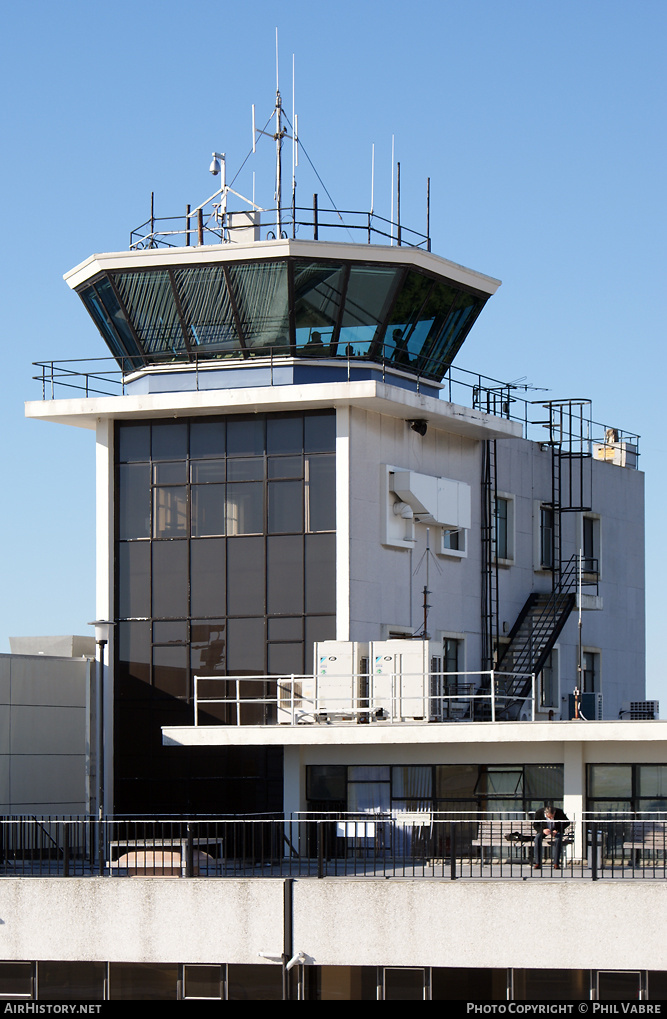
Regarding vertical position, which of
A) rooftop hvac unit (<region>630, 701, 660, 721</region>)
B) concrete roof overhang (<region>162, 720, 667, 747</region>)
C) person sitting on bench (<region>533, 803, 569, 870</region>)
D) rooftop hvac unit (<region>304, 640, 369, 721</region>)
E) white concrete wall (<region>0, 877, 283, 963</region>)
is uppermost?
rooftop hvac unit (<region>304, 640, 369, 721</region>)

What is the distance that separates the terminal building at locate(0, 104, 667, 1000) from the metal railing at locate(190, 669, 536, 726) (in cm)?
6

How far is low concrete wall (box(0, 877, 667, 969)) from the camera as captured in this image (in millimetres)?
24844

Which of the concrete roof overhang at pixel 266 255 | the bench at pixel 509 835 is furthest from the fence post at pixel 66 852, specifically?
the concrete roof overhang at pixel 266 255

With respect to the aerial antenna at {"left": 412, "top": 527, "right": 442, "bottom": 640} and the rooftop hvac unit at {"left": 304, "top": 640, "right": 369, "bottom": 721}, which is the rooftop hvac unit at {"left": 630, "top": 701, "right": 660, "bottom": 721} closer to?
the aerial antenna at {"left": 412, "top": 527, "right": 442, "bottom": 640}

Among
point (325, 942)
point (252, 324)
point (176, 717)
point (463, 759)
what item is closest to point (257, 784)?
point (176, 717)

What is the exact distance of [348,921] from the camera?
25.7 meters

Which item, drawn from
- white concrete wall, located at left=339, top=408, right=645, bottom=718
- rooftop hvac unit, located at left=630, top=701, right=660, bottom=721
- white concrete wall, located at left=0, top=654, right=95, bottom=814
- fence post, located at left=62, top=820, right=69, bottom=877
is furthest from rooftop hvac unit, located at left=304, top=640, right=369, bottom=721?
rooftop hvac unit, located at left=630, top=701, right=660, bottom=721

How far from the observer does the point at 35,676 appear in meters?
32.9

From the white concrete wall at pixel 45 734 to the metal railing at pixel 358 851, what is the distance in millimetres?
2515


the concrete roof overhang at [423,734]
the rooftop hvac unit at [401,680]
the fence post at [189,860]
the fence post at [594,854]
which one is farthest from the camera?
the rooftop hvac unit at [401,680]

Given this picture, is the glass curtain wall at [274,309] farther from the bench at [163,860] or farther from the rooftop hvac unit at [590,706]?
the bench at [163,860]

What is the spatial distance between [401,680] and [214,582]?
513 centimetres

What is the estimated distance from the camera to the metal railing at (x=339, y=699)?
99.9 ft
